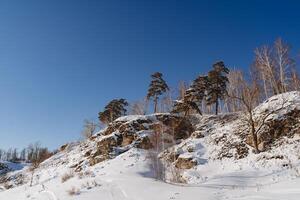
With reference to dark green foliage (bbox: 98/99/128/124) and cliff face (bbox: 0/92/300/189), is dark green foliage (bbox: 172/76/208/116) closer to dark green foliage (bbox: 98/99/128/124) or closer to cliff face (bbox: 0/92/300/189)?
cliff face (bbox: 0/92/300/189)

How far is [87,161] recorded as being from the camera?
33.6 metres

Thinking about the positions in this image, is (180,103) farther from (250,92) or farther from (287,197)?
(287,197)

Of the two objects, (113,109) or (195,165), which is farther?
(113,109)

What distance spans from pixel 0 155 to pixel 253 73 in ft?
438

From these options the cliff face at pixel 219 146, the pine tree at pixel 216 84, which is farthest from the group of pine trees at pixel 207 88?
the cliff face at pixel 219 146

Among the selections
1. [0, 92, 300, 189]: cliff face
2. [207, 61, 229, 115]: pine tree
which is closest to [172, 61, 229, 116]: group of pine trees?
[207, 61, 229, 115]: pine tree

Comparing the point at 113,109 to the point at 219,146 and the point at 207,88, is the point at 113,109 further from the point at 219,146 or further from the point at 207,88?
the point at 219,146

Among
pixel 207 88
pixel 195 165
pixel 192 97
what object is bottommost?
pixel 195 165

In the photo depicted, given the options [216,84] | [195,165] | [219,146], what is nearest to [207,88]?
[216,84]

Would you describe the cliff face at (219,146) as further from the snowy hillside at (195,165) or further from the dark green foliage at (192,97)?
the dark green foliage at (192,97)

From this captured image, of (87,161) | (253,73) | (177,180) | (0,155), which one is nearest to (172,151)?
(177,180)

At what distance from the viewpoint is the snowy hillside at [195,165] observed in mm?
11438

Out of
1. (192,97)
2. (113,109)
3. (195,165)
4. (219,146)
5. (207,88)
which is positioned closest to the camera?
(195,165)

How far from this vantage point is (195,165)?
78.0 ft
